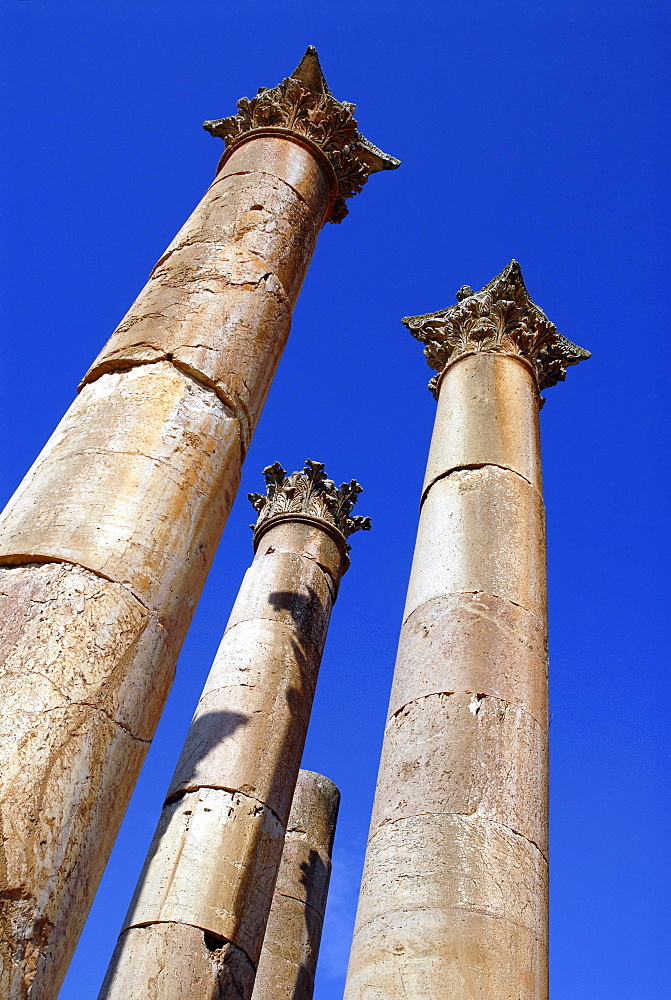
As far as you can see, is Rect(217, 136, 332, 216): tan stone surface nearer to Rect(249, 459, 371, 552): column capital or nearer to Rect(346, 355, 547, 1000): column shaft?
Rect(346, 355, 547, 1000): column shaft

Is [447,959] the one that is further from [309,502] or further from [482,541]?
[309,502]

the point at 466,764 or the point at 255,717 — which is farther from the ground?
the point at 255,717

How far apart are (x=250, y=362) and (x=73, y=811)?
3975 millimetres

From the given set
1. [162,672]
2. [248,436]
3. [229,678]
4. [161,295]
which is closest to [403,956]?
[162,672]

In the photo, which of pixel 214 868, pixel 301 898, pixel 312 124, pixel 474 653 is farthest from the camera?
pixel 301 898

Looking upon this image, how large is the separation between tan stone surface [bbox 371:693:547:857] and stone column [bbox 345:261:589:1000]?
1 centimetres

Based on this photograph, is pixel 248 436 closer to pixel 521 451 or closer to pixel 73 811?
pixel 73 811

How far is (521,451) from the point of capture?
10.5 meters

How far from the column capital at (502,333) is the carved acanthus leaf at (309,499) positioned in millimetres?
3685

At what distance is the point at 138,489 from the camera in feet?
19.1

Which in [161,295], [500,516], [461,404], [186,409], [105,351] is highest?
[461,404]

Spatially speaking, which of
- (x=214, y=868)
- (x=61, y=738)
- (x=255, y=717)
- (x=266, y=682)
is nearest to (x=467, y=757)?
(x=61, y=738)

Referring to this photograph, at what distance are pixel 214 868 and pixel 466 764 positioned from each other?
4235mm

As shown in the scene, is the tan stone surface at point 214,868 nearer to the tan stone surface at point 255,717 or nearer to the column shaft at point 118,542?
the tan stone surface at point 255,717
